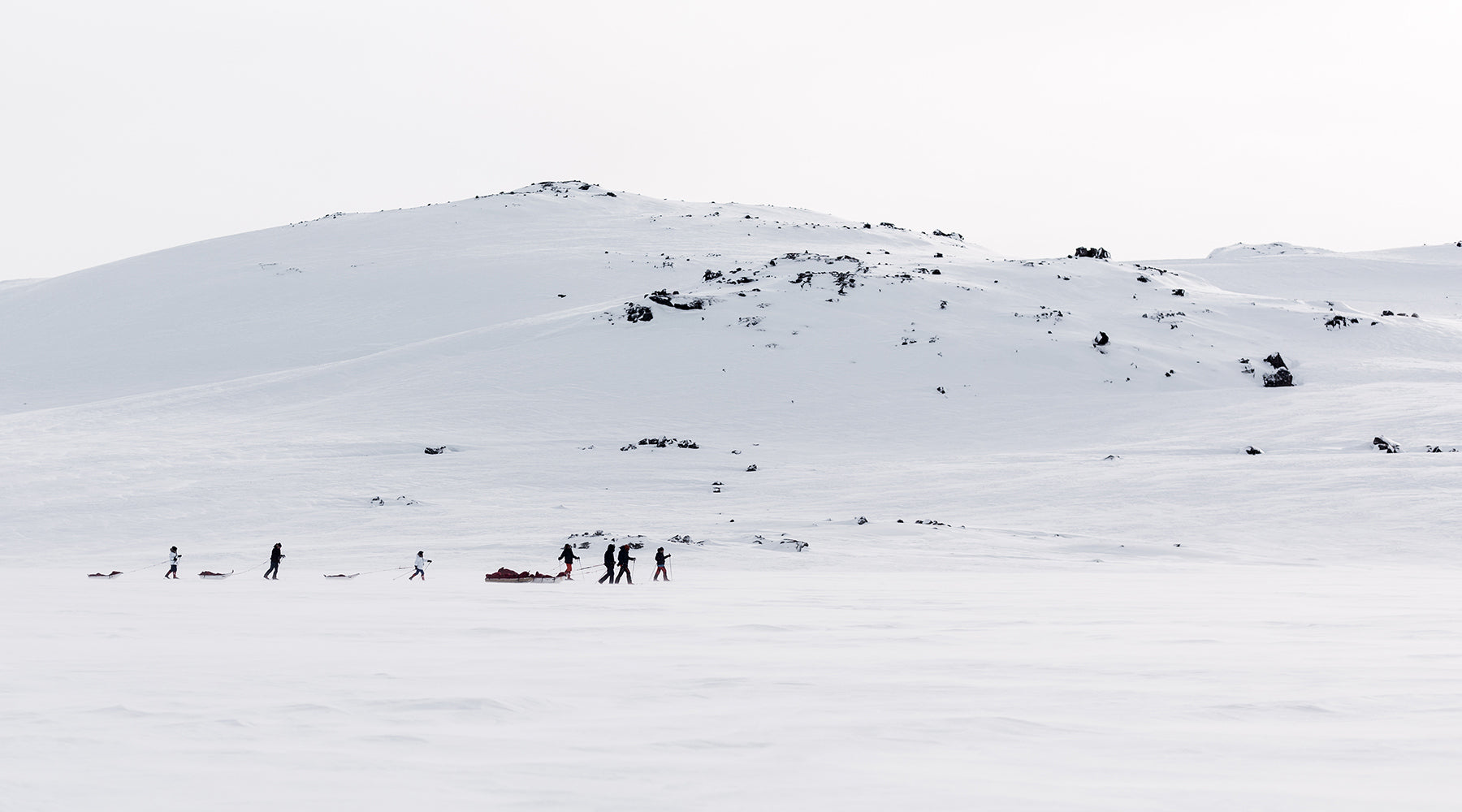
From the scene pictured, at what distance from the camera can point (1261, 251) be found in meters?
122

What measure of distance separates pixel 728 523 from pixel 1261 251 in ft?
345

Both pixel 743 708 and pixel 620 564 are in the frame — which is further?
pixel 620 564

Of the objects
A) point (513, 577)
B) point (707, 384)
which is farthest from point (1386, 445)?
point (513, 577)

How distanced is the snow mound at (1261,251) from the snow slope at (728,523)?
15157 millimetres

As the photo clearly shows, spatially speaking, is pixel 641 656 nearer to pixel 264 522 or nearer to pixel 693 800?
pixel 693 800

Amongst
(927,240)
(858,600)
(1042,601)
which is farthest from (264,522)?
(927,240)

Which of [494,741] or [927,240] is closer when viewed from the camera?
[494,741]

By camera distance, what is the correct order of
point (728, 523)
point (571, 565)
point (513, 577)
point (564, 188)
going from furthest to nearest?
1. point (564, 188)
2. point (728, 523)
3. point (571, 565)
4. point (513, 577)

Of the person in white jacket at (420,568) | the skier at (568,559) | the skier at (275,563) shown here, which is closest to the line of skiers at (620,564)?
the skier at (568,559)

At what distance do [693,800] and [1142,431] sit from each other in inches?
1730

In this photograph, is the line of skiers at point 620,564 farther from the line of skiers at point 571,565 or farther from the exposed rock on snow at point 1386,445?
the exposed rock on snow at point 1386,445

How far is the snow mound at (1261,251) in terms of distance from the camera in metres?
117

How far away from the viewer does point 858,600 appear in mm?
18359

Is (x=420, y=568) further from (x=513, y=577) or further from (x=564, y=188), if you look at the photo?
(x=564, y=188)
